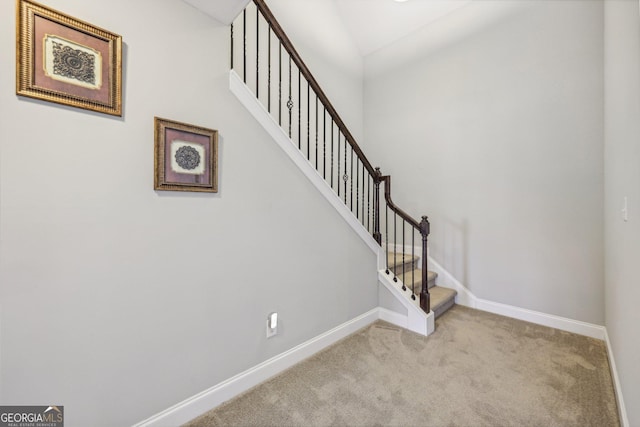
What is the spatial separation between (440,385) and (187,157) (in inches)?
82.0

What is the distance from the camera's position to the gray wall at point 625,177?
1.21 metres

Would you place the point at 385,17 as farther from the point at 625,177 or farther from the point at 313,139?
the point at 625,177

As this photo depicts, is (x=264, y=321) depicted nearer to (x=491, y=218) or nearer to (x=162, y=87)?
(x=162, y=87)

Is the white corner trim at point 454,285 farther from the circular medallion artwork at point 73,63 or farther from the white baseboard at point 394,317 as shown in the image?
the circular medallion artwork at point 73,63

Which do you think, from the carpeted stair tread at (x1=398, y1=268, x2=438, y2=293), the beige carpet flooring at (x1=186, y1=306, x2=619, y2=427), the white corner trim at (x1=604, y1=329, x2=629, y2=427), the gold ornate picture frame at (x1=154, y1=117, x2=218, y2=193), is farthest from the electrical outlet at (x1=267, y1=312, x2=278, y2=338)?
the white corner trim at (x1=604, y1=329, x2=629, y2=427)

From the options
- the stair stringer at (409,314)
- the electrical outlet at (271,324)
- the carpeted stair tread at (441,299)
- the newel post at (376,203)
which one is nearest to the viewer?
the electrical outlet at (271,324)

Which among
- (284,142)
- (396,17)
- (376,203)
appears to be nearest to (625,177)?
(376,203)

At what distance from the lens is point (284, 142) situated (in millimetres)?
1883

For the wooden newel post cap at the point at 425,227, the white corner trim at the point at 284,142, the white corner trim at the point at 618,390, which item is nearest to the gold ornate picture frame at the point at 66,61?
the white corner trim at the point at 284,142

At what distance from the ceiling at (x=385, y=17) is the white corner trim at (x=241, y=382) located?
3.67 m

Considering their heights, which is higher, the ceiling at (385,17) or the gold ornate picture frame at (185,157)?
the ceiling at (385,17)

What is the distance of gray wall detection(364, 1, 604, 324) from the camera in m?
2.40

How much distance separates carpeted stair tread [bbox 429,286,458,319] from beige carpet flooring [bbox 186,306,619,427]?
342 millimetres

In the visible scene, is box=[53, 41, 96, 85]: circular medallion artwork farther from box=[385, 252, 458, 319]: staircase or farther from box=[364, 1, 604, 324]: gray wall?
box=[364, 1, 604, 324]: gray wall
